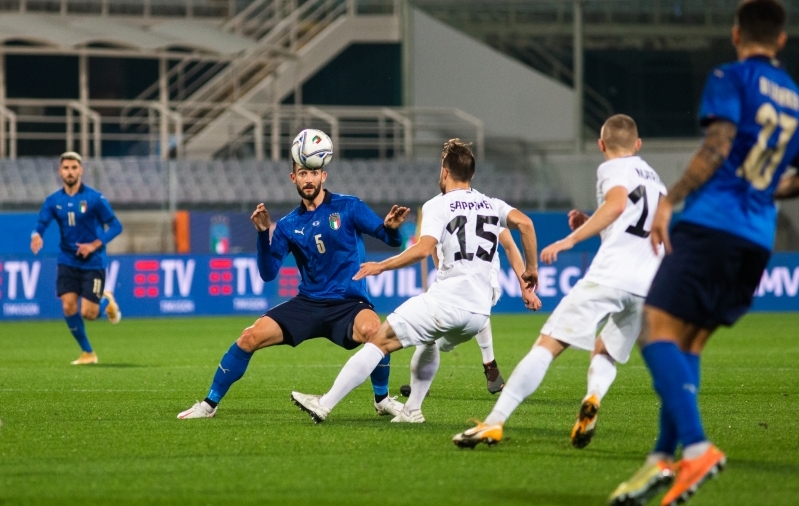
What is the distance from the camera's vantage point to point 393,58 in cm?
3284

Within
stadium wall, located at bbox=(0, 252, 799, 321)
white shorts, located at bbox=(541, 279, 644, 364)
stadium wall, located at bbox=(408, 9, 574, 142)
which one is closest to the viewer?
white shorts, located at bbox=(541, 279, 644, 364)

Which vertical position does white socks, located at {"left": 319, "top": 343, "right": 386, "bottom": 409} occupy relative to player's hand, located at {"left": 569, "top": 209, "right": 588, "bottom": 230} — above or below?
below

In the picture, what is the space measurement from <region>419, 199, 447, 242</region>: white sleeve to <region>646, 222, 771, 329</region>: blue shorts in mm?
2391

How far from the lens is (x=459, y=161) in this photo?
7.68m

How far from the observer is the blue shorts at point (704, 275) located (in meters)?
5.11

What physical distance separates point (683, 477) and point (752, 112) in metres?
1.57

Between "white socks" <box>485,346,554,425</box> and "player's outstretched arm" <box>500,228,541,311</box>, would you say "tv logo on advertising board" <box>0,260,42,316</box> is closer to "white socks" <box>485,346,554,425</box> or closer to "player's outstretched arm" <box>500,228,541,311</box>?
"player's outstretched arm" <box>500,228,541,311</box>

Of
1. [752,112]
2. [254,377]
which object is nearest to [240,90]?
[254,377]

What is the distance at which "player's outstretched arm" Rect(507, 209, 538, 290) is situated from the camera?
25.1ft

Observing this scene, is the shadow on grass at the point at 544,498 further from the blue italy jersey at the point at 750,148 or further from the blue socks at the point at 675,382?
the blue italy jersey at the point at 750,148

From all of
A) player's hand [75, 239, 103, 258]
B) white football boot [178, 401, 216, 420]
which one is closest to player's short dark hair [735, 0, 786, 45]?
white football boot [178, 401, 216, 420]

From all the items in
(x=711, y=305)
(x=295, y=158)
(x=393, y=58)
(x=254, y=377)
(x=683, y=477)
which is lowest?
(x=254, y=377)

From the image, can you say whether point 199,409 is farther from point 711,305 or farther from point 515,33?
point 515,33

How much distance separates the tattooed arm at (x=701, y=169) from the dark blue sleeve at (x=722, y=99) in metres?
0.04
